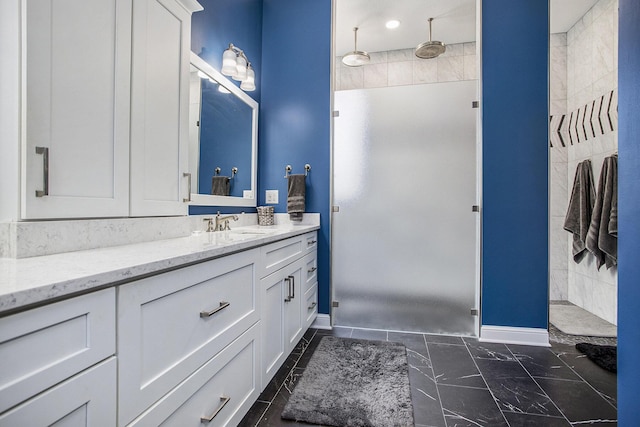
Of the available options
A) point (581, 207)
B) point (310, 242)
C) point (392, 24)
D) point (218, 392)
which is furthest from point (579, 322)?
point (392, 24)

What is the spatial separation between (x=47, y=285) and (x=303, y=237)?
1.70 metres

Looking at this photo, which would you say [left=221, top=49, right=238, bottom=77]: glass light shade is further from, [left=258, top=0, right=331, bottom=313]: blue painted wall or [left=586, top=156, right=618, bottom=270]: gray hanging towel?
[left=586, top=156, right=618, bottom=270]: gray hanging towel

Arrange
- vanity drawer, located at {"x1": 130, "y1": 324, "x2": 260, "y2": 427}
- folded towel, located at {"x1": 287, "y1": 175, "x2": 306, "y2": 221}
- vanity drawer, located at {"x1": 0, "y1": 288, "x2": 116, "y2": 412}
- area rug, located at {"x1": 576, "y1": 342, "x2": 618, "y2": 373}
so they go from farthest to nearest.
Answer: folded towel, located at {"x1": 287, "y1": 175, "x2": 306, "y2": 221}, area rug, located at {"x1": 576, "y1": 342, "x2": 618, "y2": 373}, vanity drawer, located at {"x1": 130, "y1": 324, "x2": 260, "y2": 427}, vanity drawer, located at {"x1": 0, "y1": 288, "x2": 116, "y2": 412}

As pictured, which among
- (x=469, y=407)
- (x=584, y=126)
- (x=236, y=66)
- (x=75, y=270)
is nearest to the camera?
(x=75, y=270)

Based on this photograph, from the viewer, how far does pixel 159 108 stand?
1400 mm

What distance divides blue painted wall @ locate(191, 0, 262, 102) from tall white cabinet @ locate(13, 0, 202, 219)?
1.38ft

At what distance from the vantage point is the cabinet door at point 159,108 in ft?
4.20

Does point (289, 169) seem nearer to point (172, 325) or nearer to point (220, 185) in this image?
point (220, 185)

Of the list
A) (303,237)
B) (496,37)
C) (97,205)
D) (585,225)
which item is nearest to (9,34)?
(97,205)

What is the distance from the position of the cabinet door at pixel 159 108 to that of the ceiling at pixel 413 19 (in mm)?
2037

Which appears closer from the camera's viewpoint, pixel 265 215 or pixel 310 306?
pixel 310 306

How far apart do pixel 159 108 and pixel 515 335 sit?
8.86ft

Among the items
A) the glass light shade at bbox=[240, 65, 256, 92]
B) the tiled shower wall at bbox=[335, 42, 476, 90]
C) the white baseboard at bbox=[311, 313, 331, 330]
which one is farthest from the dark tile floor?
the tiled shower wall at bbox=[335, 42, 476, 90]

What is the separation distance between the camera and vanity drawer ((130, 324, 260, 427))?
91cm
